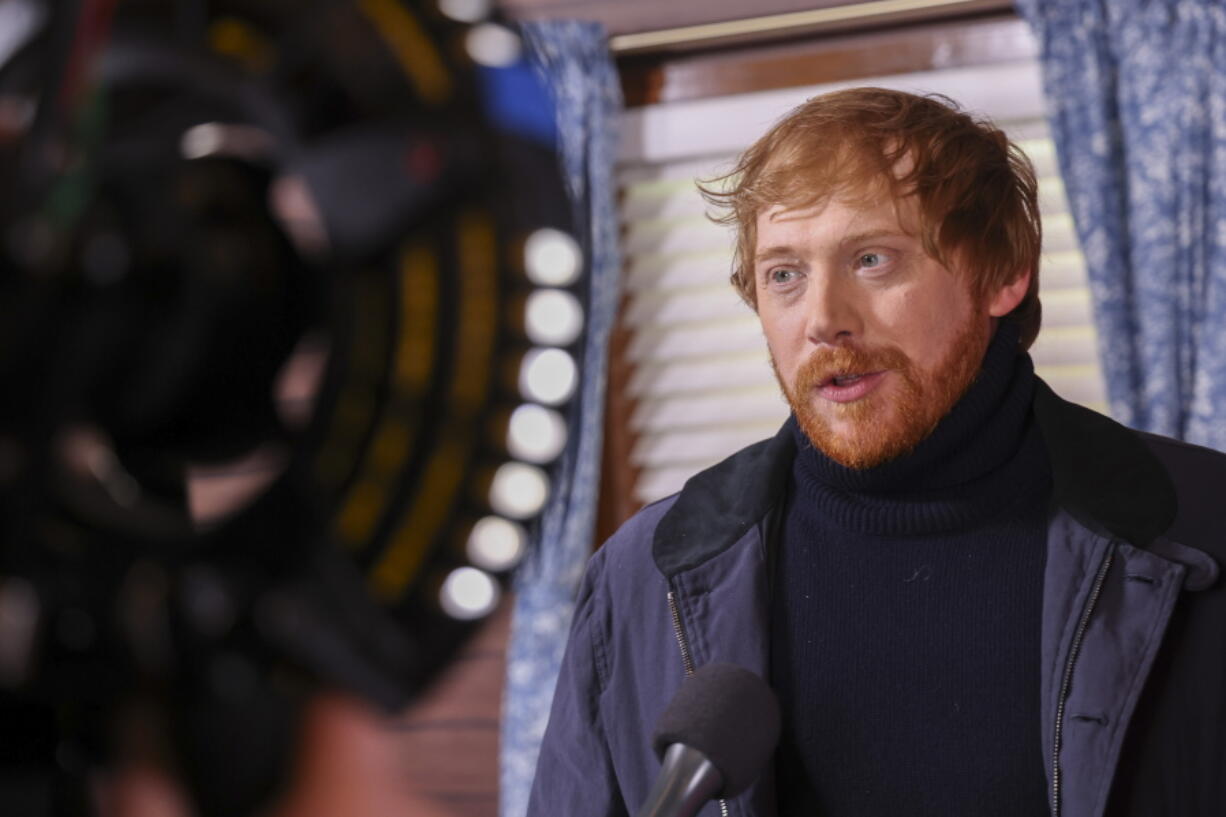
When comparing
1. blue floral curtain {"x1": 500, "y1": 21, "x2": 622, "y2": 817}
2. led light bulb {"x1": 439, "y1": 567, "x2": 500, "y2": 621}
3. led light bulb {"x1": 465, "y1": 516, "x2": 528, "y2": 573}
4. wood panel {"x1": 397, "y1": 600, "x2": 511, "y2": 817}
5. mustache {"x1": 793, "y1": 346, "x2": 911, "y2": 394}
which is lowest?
wood panel {"x1": 397, "y1": 600, "x2": 511, "y2": 817}

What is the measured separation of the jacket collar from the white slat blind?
1863 millimetres

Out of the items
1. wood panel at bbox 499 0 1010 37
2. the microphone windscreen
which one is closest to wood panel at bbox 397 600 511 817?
wood panel at bbox 499 0 1010 37

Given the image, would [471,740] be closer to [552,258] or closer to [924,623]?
[924,623]

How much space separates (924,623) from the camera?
4.04 ft

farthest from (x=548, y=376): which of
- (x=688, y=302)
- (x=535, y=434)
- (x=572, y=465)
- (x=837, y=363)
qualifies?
(x=688, y=302)

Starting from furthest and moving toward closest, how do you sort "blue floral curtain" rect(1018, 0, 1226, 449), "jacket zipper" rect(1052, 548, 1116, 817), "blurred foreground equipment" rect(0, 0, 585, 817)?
"blue floral curtain" rect(1018, 0, 1226, 449) < "jacket zipper" rect(1052, 548, 1116, 817) < "blurred foreground equipment" rect(0, 0, 585, 817)

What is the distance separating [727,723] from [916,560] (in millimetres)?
586

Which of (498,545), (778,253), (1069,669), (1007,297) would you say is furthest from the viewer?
(1007,297)

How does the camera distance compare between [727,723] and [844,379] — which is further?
[844,379]

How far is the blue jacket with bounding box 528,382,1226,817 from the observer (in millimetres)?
1102

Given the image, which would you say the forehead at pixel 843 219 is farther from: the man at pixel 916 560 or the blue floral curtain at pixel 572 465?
the blue floral curtain at pixel 572 465

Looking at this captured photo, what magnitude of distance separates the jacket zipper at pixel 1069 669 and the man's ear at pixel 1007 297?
0.27 m

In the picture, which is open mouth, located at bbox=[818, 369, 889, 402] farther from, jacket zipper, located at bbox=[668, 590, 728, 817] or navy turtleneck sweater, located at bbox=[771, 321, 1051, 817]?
jacket zipper, located at bbox=[668, 590, 728, 817]

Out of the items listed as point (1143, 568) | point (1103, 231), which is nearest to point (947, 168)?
point (1143, 568)
